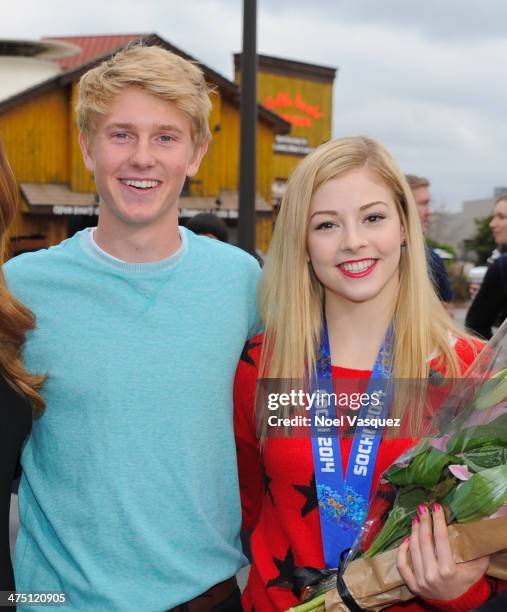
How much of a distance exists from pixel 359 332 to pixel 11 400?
1036 millimetres

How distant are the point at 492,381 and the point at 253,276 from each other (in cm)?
109

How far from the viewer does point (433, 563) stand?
6.47ft

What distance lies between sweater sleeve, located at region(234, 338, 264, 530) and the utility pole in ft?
18.4

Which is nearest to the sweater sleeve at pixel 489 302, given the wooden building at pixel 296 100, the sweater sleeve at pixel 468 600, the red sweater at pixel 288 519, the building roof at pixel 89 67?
the red sweater at pixel 288 519

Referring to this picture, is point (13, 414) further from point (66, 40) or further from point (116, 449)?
point (66, 40)

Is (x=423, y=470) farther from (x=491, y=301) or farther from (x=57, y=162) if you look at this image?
(x=57, y=162)

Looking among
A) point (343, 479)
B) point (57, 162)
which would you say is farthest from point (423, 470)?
point (57, 162)

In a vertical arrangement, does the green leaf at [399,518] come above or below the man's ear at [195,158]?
below

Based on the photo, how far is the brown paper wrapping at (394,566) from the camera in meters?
1.90

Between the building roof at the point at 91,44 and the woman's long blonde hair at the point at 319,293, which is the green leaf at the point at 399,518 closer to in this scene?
the woman's long blonde hair at the point at 319,293

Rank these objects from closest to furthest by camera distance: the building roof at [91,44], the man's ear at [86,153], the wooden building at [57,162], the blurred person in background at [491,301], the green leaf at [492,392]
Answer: the green leaf at [492,392] < the man's ear at [86,153] < the blurred person in background at [491,301] < the wooden building at [57,162] < the building roof at [91,44]

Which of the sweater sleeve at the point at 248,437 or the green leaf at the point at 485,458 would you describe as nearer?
the green leaf at the point at 485,458

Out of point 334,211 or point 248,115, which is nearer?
point 334,211

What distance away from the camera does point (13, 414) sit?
2393 millimetres
